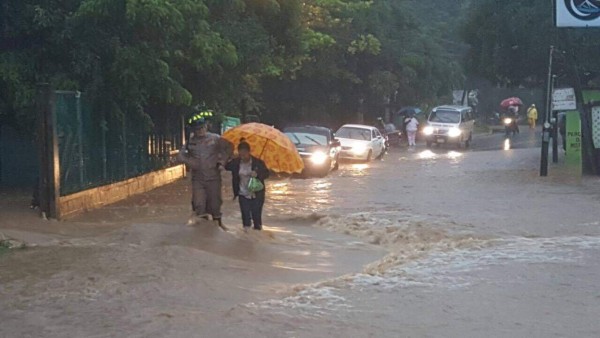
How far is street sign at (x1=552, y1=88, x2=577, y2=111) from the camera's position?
79.2 ft

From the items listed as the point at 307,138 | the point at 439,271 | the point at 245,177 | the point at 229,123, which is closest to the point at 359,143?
the point at 229,123

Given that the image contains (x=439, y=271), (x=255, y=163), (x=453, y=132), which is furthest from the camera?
(x=453, y=132)

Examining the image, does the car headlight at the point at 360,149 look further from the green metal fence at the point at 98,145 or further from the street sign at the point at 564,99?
the green metal fence at the point at 98,145

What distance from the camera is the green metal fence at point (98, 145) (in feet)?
51.6

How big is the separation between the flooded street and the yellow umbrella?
3.43ft

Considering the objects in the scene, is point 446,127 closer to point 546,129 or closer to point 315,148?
point 315,148

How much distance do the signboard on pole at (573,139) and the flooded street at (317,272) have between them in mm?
7134

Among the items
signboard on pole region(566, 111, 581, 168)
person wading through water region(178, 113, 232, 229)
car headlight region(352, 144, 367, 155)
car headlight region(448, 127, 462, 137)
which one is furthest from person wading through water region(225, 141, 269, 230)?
car headlight region(448, 127, 462, 137)

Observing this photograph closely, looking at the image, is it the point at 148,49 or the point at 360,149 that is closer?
the point at 148,49

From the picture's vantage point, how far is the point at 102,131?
58.9 feet

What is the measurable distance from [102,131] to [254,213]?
17.7ft

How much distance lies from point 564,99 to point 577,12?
256 cm

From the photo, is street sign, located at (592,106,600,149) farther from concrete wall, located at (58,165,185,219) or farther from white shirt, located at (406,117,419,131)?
white shirt, located at (406,117,419,131)

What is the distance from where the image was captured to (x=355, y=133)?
34875mm
